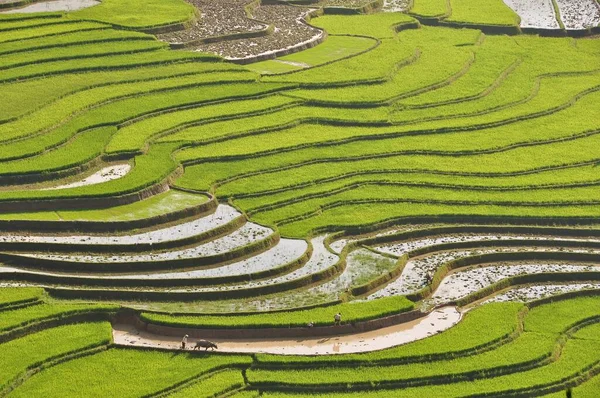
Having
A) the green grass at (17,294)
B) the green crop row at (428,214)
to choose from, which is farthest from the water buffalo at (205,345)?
the green crop row at (428,214)

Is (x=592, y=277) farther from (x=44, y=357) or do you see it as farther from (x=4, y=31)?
(x=4, y=31)

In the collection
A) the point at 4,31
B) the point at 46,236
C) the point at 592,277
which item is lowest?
the point at 592,277

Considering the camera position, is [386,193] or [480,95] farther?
[480,95]

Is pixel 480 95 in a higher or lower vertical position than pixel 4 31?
lower

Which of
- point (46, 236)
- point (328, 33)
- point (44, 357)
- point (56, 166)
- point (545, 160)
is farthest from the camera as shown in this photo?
point (328, 33)

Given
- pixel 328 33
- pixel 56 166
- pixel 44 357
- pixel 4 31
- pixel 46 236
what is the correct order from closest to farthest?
pixel 44 357, pixel 46 236, pixel 56 166, pixel 4 31, pixel 328 33

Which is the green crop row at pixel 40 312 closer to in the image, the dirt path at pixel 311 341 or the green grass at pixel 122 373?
the dirt path at pixel 311 341

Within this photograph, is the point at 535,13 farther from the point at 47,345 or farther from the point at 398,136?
the point at 47,345

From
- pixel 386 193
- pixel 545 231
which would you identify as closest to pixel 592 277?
pixel 545 231
